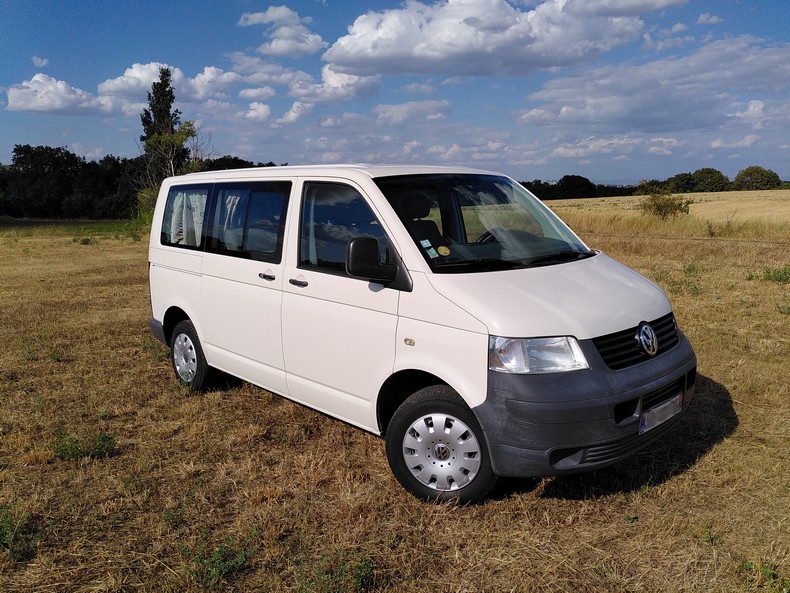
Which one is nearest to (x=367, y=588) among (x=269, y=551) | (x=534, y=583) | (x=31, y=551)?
(x=269, y=551)

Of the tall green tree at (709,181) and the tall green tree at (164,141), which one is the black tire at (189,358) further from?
the tall green tree at (709,181)

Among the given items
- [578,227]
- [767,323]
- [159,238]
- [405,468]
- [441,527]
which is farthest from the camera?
[578,227]

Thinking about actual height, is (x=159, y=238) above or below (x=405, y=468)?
above

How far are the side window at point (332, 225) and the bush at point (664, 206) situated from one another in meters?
23.9

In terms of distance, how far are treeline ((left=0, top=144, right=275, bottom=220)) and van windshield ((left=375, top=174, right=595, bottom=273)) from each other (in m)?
69.3

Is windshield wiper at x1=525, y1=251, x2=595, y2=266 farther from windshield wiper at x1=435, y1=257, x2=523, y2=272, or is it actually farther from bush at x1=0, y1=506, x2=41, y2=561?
bush at x1=0, y1=506, x2=41, y2=561

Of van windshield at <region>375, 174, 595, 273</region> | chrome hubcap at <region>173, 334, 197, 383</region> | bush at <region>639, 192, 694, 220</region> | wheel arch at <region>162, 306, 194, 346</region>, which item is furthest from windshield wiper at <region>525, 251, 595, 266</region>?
bush at <region>639, 192, 694, 220</region>

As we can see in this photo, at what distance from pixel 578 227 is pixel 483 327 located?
23328 millimetres

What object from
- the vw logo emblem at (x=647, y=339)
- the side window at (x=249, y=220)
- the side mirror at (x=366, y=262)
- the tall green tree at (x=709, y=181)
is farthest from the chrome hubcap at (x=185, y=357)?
the tall green tree at (x=709, y=181)

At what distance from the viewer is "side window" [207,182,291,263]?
4.54 meters

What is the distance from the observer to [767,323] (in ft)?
26.6

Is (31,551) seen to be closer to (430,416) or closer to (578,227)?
(430,416)

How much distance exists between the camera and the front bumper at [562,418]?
3.19 meters

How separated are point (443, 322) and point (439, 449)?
75 centimetres
